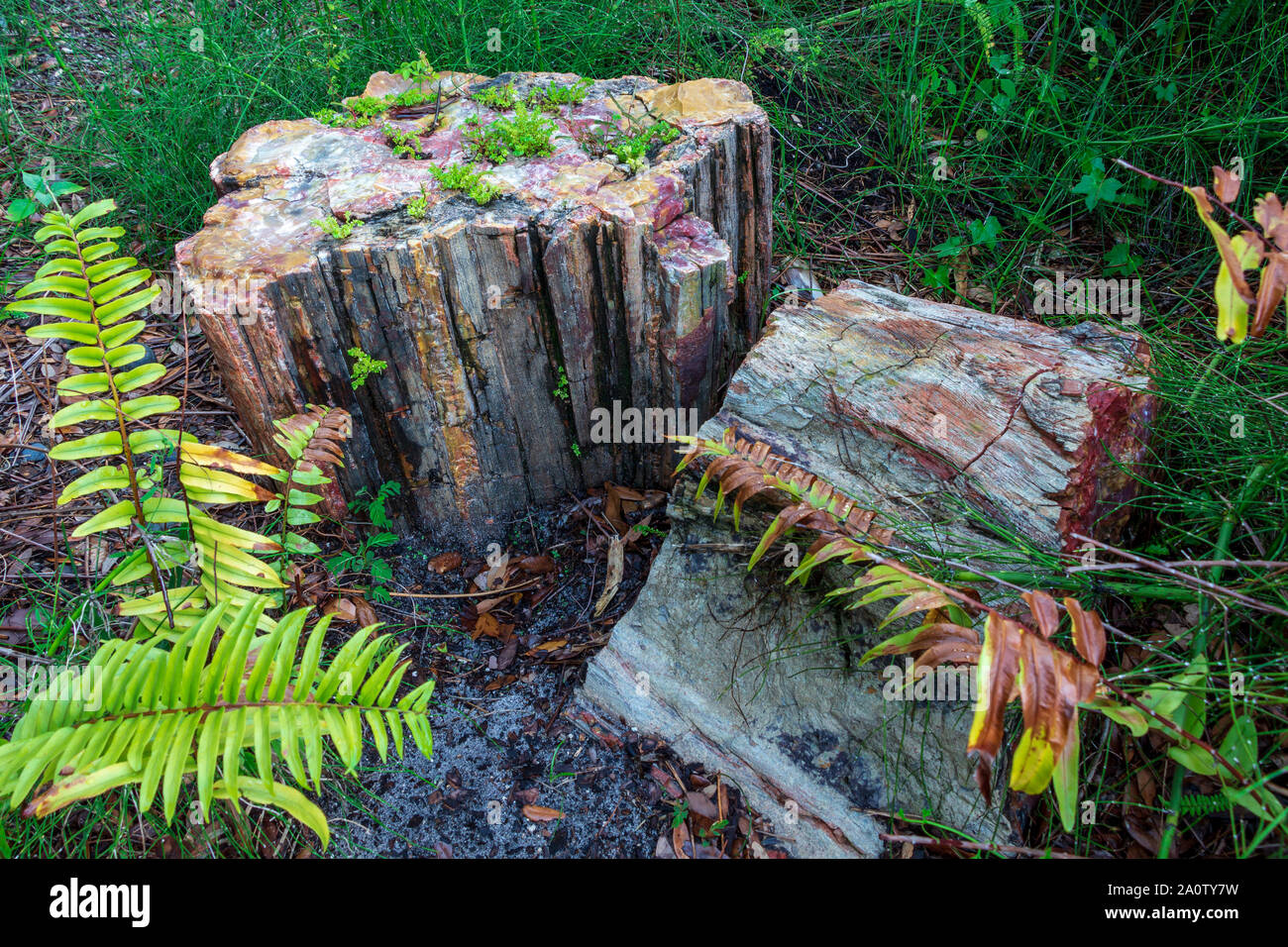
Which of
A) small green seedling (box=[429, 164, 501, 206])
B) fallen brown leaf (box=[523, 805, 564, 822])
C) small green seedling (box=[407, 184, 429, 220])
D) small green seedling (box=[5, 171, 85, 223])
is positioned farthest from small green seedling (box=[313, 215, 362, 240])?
fallen brown leaf (box=[523, 805, 564, 822])

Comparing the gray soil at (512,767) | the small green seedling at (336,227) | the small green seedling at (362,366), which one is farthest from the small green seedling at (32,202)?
the gray soil at (512,767)

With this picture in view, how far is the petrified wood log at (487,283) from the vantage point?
7.89ft

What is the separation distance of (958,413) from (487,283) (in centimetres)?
148

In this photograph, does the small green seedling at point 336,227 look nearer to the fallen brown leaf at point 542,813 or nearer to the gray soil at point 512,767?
the gray soil at point 512,767

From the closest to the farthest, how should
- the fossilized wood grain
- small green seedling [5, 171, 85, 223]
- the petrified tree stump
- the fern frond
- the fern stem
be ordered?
the fern frond < the fern stem < the petrified tree stump < the fossilized wood grain < small green seedling [5, 171, 85, 223]

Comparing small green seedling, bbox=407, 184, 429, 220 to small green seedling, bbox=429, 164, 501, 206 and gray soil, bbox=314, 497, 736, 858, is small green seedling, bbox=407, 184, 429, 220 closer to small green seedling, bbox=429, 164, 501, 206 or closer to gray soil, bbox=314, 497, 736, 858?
small green seedling, bbox=429, 164, 501, 206

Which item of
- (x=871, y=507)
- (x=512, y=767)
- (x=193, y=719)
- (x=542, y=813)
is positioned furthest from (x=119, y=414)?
(x=871, y=507)

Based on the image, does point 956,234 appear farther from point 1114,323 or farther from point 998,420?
point 998,420

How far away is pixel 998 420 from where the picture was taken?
2.27m

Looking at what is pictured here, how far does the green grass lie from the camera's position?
10.7 feet

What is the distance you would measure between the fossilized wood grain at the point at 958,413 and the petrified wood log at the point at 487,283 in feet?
1.33

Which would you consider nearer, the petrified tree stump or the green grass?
the petrified tree stump

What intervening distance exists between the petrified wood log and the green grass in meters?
0.78

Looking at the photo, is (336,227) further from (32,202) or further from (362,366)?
(32,202)
